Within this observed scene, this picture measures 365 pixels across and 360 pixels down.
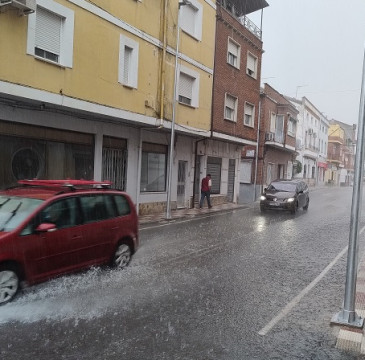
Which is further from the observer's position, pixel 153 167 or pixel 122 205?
pixel 153 167

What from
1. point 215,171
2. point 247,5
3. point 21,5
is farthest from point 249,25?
point 21,5

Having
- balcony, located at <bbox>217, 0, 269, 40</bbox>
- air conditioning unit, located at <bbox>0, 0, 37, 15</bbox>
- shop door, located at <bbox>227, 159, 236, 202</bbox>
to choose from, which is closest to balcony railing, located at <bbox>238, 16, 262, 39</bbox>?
balcony, located at <bbox>217, 0, 269, 40</bbox>

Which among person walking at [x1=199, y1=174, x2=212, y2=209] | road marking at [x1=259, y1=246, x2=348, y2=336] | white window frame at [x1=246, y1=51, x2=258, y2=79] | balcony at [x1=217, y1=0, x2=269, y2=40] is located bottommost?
road marking at [x1=259, y1=246, x2=348, y2=336]

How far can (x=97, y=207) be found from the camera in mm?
7008

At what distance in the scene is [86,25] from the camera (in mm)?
11891

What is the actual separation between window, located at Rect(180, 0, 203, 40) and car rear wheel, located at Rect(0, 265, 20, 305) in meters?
14.0

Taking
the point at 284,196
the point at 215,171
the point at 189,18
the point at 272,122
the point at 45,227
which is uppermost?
the point at 189,18

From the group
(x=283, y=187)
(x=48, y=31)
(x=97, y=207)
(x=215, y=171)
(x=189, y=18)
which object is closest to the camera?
(x=97, y=207)

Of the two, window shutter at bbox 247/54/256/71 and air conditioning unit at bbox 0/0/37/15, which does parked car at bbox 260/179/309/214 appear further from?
air conditioning unit at bbox 0/0/37/15

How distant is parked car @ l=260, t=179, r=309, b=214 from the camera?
1886 cm

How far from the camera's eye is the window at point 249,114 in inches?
919

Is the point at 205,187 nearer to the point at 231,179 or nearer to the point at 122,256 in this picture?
the point at 231,179

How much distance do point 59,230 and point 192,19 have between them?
14.3 metres

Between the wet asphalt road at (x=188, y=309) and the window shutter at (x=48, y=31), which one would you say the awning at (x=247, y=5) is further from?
the wet asphalt road at (x=188, y=309)
